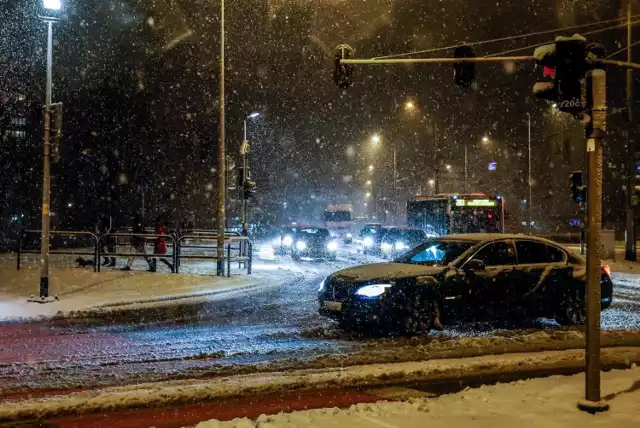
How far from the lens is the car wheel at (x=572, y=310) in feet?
37.6

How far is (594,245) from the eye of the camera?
5.94 meters

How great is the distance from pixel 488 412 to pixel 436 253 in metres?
5.48

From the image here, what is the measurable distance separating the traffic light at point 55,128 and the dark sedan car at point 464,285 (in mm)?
7752

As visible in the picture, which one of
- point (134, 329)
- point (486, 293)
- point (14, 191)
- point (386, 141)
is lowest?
point (134, 329)

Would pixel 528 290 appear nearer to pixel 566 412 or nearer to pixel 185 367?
pixel 566 412

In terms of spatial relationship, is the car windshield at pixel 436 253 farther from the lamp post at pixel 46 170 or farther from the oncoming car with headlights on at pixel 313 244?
the oncoming car with headlights on at pixel 313 244

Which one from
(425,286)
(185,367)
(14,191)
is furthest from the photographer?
(14,191)

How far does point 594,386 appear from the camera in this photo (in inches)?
233

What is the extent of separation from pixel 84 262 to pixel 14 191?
94.4 ft

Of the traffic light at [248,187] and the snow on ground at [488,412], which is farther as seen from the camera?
the traffic light at [248,187]

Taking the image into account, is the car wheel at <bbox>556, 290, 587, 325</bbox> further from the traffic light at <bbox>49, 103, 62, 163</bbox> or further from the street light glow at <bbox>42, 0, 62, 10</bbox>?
the street light glow at <bbox>42, 0, 62, 10</bbox>

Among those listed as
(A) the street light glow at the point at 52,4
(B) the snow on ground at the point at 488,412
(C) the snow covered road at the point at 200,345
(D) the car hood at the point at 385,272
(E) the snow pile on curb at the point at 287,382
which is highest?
(A) the street light glow at the point at 52,4

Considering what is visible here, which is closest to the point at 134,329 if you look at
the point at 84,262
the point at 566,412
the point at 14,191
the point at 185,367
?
the point at 185,367

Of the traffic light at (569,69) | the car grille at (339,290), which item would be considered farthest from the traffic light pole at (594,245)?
the car grille at (339,290)
